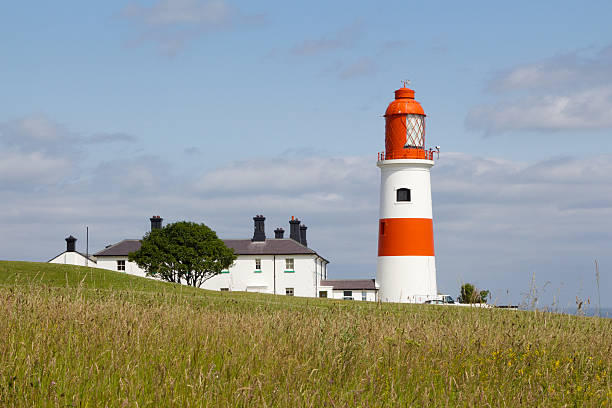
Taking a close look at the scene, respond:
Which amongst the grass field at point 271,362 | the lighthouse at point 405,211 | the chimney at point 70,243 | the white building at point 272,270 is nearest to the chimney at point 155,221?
the white building at point 272,270

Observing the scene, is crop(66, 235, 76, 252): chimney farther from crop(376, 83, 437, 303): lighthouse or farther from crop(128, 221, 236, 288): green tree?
crop(376, 83, 437, 303): lighthouse

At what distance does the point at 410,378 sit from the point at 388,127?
119 feet

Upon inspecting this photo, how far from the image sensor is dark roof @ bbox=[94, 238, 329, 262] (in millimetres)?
66000

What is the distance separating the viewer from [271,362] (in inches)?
290

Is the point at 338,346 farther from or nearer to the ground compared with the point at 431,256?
nearer to the ground

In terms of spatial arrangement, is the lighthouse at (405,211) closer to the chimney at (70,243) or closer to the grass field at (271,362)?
the grass field at (271,362)

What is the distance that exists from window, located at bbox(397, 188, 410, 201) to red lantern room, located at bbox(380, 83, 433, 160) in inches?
79.4

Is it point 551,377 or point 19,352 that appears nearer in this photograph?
point 19,352

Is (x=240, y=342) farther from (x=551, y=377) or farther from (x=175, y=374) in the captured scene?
(x=551, y=377)

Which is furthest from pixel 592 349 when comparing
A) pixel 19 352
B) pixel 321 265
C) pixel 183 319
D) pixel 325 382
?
pixel 321 265

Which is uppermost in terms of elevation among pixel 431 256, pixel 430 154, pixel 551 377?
pixel 430 154

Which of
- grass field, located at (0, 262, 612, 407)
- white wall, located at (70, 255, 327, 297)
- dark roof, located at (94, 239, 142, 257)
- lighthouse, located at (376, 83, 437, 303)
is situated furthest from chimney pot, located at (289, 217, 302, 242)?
grass field, located at (0, 262, 612, 407)

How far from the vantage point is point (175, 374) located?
21.9 ft

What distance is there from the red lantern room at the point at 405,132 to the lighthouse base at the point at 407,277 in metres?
6.30
